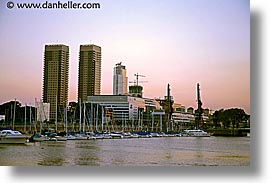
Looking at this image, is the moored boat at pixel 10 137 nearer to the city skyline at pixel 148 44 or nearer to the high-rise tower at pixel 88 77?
the city skyline at pixel 148 44

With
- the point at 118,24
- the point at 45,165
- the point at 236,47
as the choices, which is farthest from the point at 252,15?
the point at 45,165

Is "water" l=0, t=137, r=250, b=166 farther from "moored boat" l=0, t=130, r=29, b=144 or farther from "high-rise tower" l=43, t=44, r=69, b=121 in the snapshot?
"high-rise tower" l=43, t=44, r=69, b=121

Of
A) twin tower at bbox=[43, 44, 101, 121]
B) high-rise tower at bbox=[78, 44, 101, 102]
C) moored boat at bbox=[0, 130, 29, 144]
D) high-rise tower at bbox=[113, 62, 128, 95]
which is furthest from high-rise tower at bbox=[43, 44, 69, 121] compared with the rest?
high-rise tower at bbox=[113, 62, 128, 95]

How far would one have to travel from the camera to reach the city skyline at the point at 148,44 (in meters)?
5.40

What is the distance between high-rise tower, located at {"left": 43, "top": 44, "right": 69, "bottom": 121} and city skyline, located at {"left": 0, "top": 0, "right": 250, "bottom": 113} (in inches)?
2.6

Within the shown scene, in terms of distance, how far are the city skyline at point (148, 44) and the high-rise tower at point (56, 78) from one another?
0.07m

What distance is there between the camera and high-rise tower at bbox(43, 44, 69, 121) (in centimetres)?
557

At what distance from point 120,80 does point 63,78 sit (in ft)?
2.21

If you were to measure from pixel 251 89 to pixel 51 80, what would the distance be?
7.36ft

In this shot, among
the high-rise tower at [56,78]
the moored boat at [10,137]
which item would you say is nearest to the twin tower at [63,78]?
the high-rise tower at [56,78]

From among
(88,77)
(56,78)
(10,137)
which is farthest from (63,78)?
(10,137)

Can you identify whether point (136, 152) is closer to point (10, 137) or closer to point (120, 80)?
point (120, 80)

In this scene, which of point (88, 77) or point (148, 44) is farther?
point (88, 77)

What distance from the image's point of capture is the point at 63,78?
5.78 meters
